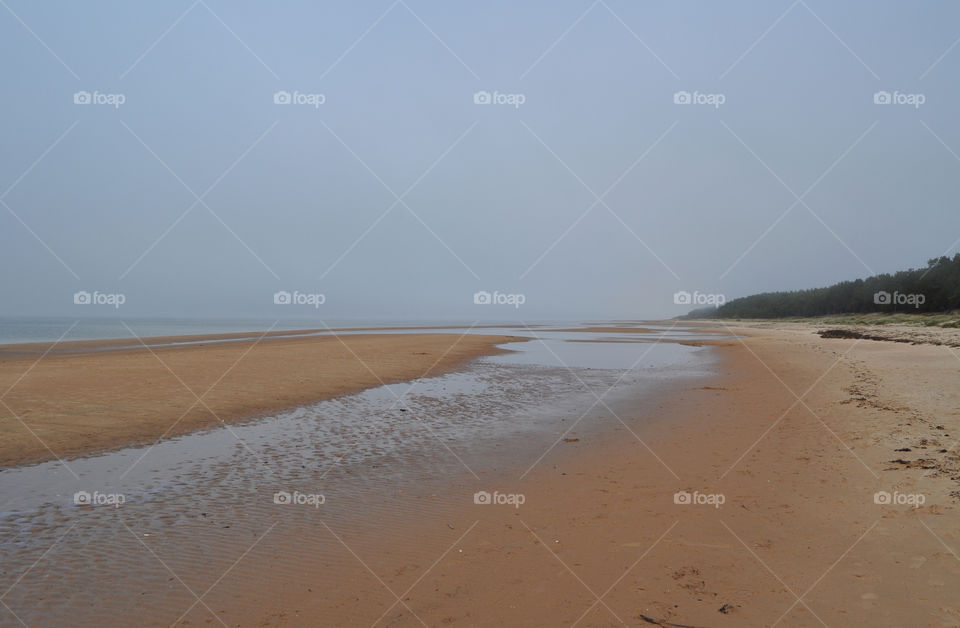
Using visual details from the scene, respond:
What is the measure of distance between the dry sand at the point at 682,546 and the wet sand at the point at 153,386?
24.8 ft

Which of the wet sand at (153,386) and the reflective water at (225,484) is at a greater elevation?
the wet sand at (153,386)

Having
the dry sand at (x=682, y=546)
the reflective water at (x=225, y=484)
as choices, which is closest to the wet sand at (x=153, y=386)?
the reflective water at (x=225, y=484)

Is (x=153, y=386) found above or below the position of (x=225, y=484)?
above

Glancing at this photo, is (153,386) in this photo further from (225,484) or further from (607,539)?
(607,539)

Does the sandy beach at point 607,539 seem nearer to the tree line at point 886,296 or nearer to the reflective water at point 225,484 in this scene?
the reflective water at point 225,484

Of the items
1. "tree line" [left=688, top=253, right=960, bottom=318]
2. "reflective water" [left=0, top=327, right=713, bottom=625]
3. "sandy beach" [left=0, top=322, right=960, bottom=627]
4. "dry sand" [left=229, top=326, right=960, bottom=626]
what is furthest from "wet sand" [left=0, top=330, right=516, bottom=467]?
"tree line" [left=688, top=253, right=960, bottom=318]

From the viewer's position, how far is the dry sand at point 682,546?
450 centimetres

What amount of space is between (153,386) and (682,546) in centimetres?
1673

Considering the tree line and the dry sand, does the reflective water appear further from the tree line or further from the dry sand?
the tree line

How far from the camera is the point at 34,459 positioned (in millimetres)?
9422

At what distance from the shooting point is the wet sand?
11271mm

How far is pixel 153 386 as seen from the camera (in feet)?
55.1

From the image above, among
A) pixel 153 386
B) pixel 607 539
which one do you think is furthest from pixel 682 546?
pixel 153 386

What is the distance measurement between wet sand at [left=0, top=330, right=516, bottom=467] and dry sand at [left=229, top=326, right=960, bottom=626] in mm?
7556
